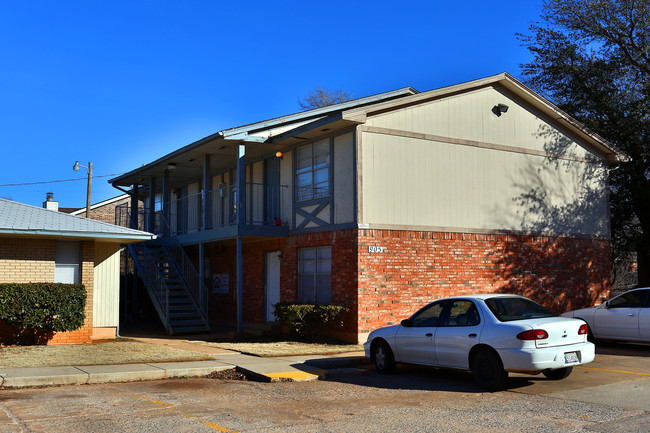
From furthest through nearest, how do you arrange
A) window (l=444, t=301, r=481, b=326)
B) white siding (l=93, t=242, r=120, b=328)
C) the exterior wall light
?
1. the exterior wall light
2. white siding (l=93, t=242, r=120, b=328)
3. window (l=444, t=301, r=481, b=326)

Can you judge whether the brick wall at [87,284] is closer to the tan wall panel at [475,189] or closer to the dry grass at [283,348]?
the dry grass at [283,348]

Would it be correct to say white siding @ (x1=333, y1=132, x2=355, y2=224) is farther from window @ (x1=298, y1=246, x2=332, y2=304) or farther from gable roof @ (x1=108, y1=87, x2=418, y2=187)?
window @ (x1=298, y1=246, x2=332, y2=304)

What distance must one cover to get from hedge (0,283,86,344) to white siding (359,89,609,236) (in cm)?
717

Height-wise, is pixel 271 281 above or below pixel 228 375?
above

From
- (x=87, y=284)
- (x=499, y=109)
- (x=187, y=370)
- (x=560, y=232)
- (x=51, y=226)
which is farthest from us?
(x=560, y=232)

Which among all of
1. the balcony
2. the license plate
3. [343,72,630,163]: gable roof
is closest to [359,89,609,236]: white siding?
[343,72,630,163]: gable roof

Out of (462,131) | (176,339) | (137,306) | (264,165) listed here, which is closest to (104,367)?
(176,339)

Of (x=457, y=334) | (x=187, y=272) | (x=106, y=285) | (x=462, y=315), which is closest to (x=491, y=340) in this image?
(x=457, y=334)

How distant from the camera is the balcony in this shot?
18.7 m

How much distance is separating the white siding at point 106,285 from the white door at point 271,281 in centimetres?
464

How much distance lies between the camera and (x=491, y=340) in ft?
32.3

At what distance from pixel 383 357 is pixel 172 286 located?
36.4ft

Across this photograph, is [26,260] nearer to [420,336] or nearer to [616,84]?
[420,336]

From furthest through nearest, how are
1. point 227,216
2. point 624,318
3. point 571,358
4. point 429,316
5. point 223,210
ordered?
1. point 223,210
2. point 227,216
3. point 624,318
4. point 429,316
5. point 571,358
